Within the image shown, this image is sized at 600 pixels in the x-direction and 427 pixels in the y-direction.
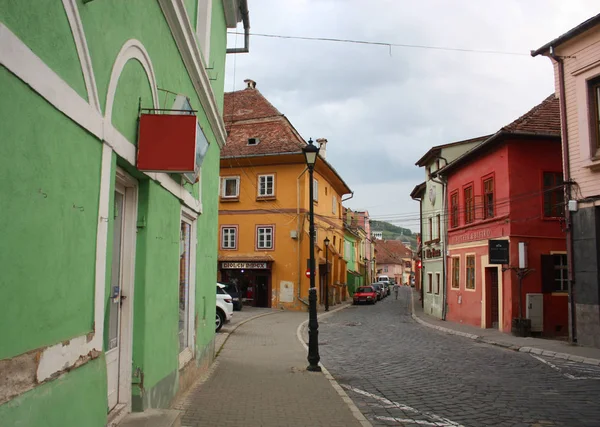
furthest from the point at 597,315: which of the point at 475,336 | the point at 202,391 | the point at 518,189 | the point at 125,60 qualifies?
the point at 125,60

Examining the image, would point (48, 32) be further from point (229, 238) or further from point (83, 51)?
point (229, 238)

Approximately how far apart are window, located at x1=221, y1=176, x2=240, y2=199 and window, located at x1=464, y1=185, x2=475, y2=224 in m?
15.4

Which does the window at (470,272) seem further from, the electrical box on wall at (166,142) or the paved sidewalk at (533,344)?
the electrical box on wall at (166,142)

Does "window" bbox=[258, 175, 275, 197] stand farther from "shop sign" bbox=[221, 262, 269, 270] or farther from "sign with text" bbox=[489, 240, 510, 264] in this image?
"sign with text" bbox=[489, 240, 510, 264]

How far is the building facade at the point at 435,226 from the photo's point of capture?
26797 mm

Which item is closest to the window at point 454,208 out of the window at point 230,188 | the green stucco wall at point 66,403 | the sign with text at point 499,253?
the sign with text at point 499,253

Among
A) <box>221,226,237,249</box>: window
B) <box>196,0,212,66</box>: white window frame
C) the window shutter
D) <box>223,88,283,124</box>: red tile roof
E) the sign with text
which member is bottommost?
the window shutter

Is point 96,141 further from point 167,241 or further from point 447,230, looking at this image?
point 447,230

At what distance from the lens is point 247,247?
3316 cm

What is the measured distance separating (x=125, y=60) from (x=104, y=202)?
141 centimetres

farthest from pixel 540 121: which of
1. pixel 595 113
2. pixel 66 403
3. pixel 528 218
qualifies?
pixel 66 403

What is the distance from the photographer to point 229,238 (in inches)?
1319

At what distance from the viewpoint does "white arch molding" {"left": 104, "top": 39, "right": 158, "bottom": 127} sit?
4.21 meters

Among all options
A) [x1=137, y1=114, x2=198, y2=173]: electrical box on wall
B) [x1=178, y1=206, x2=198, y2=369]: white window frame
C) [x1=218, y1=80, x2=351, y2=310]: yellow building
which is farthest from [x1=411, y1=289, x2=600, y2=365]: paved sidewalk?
[x1=218, y1=80, x2=351, y2=310]: yellow building
